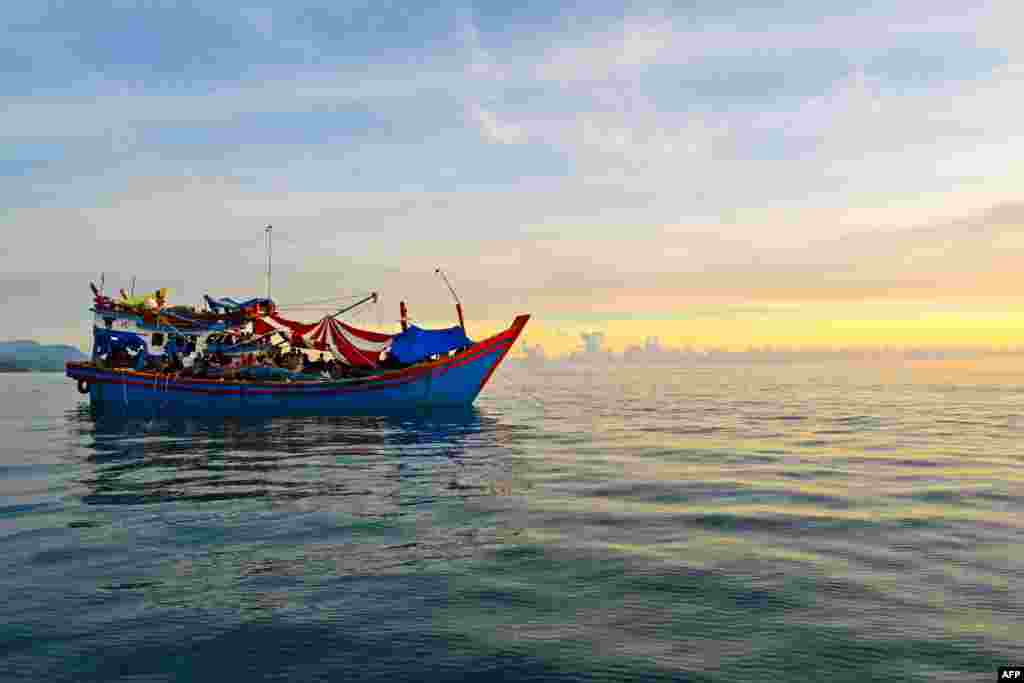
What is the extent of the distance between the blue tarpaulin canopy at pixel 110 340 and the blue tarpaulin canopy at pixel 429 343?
19.7 m

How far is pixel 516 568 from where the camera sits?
400 inches

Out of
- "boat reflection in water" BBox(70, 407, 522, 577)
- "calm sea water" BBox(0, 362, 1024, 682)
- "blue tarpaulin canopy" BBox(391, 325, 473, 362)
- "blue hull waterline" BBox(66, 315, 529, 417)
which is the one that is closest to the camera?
"calm sea water" BBox(0, 362, 1024, 682)

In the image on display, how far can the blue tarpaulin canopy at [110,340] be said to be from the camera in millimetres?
48062

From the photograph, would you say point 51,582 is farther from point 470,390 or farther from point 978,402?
point 978,402

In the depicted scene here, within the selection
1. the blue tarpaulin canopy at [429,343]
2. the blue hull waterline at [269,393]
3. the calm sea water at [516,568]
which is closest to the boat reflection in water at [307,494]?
the calm sea water at [516,568]

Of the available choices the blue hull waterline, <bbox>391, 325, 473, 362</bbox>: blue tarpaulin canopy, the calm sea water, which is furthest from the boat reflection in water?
<bbox>391, 325, 473, 362</bbox>: blue tarpaulin canopy

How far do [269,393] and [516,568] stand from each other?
37945 mm

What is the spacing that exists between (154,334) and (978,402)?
64891mm

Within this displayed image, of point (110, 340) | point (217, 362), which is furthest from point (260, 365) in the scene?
point (110, 340)

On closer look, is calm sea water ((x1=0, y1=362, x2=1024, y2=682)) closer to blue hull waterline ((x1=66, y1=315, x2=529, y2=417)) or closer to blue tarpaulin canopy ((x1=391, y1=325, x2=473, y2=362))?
blue hull waterline ((x1=66, y1=315, x2=529, y2=417))

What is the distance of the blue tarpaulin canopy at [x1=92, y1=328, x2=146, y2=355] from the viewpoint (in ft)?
158

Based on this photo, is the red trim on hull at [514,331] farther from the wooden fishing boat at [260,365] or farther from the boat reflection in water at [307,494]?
the boat reflection in water at [307,494]

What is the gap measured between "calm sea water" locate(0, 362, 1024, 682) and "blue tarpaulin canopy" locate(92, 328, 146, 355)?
1085 inches

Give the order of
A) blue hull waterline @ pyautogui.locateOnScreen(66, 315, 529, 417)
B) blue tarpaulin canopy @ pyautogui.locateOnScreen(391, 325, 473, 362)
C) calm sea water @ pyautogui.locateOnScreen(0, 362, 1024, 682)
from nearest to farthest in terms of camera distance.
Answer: calm sea water @ pyautogui.locateOnScreen(0, 362, 1024, 682) → blue hull waterline @ pyautogui.locateOnScreen(66, 315, 529, 417) → blue tarpaulin canopy @ pyautogui.locateOnScreen(391, 325, 473, 362)
